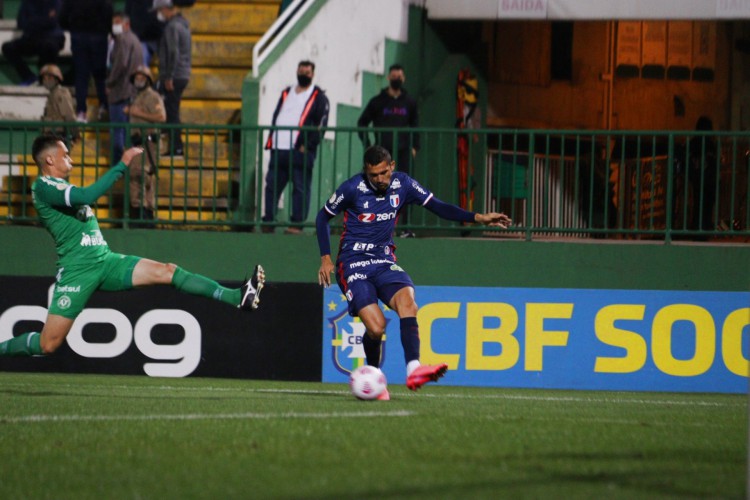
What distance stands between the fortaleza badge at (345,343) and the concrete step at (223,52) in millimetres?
5787

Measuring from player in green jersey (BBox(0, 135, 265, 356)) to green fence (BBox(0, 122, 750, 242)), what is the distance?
3596 millimetres

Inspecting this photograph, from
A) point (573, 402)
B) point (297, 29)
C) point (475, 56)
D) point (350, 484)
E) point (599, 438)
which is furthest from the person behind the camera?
point (475, 56)

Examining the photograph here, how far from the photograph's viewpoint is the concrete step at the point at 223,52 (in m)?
19.1

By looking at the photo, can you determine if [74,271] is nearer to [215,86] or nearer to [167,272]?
[167,272]

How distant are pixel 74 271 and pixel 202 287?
1.06 meters

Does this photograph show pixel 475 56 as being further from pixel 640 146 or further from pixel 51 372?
pixel 51 372

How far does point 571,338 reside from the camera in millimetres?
14195

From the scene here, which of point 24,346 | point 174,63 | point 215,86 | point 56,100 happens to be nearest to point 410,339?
point 24,346

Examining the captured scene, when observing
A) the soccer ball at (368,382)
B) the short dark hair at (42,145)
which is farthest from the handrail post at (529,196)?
the short dark hair at (42,145)

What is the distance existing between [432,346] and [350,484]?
836 centimetres

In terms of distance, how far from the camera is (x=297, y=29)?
682 inches

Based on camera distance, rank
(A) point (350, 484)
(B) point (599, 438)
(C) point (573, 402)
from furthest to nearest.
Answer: (C) point (573, 402), (B) point (599, 438), (A) point (350, 484)

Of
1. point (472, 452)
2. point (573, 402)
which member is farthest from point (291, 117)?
point (472, 452)

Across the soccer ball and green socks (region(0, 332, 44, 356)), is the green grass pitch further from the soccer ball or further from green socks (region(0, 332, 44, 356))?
green socks (region(0, 332, 44, 356))
